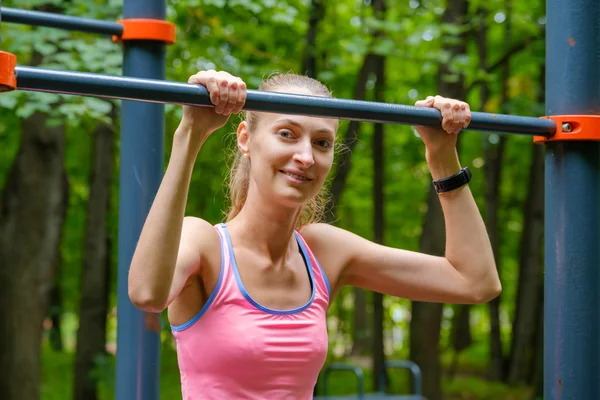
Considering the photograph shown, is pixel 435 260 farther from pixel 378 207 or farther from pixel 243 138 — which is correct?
pixel 378 207

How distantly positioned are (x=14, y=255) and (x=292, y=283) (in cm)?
664

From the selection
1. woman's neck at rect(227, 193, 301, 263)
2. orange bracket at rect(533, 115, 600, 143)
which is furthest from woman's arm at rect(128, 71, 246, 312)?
orange bracket at rect(533, 115, 600, 143)

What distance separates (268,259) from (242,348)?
0.28 m

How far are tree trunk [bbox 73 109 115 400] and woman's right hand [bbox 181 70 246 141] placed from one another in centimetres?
855

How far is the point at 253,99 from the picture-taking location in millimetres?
1840

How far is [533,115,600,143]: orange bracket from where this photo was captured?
228 cm

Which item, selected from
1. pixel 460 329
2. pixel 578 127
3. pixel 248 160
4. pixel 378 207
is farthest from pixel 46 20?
pixel 460 329

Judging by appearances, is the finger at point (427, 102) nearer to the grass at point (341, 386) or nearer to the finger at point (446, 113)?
the finger at point (446, 113)

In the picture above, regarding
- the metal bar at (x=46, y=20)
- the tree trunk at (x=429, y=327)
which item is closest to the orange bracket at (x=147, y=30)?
the metal bar at (x=46, y=20)

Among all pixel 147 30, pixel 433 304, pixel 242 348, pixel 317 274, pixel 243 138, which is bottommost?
pixel 433 304

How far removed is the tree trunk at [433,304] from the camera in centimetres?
910

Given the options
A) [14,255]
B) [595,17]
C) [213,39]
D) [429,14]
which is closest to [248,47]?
[213,39]

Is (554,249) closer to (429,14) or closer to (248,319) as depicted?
(248,319)

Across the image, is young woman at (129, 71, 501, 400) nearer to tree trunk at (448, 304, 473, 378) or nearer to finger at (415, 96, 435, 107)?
finger at (415, 96, 435, 107)
